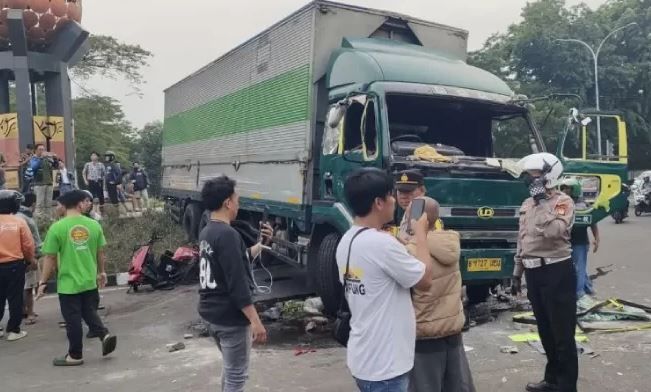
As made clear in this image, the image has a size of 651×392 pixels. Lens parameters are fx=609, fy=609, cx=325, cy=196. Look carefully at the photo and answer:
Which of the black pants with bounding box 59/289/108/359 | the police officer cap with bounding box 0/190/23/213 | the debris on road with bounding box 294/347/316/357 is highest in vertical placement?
the police officer cap with bounding box 0/190/23/213

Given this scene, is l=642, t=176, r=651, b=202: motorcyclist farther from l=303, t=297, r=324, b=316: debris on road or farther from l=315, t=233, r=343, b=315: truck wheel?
l=315, t=233, r=343, b=315: truck wheel

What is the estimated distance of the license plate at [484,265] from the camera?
619 centimetres

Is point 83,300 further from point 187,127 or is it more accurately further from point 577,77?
point 577,77

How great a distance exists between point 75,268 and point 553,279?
408 cm

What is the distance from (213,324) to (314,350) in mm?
2538

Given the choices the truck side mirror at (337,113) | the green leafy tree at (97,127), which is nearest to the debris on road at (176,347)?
the truck side mirror at (337,113)

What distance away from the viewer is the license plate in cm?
619

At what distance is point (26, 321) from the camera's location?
7500 millimetres

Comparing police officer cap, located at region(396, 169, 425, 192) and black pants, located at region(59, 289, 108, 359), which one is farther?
black pants, located at region(59, 289, 108, 359)

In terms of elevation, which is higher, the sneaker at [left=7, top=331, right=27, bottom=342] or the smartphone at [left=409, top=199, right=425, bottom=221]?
the smartphone at [left=409, top=199, right=425, bottom=221]

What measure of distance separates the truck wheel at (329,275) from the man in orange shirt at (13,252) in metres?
3.12

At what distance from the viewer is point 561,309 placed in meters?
4.09

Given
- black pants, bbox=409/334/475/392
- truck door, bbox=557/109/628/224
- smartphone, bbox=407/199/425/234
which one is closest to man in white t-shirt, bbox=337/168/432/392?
smartphone, bbox=407/199/425/234

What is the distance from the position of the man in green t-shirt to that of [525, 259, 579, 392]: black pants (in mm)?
3912
